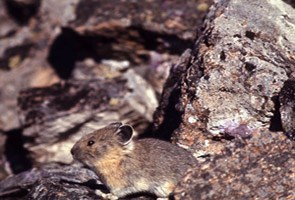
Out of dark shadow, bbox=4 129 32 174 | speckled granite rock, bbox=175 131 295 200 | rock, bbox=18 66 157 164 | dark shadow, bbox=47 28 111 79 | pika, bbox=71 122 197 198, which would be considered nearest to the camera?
speckled granite rock, bbox=175 131 295 200

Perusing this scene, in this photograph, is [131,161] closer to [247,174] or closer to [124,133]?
[124,133]

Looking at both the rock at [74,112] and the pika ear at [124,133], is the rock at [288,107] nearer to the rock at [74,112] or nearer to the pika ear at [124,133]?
the pika ear at [124,133]

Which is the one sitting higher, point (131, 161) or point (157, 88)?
point (131, 161)

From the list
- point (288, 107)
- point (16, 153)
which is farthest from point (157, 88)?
point (288, 107)

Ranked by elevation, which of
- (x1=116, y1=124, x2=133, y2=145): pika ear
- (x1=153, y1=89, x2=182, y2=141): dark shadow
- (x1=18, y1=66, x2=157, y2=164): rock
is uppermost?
(x1=116, y1=124, x2=133, y2=145): pika ear

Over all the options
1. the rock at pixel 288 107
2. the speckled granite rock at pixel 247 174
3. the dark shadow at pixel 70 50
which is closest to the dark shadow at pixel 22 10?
the dark shadow at pixel 70 50

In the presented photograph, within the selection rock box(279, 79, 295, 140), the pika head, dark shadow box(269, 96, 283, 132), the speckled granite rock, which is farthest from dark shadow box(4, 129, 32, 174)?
the speckled granite rock

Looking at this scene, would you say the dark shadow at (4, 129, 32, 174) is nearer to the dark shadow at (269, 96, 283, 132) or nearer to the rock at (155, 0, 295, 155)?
the rock at (155, 0, 295, 155)
